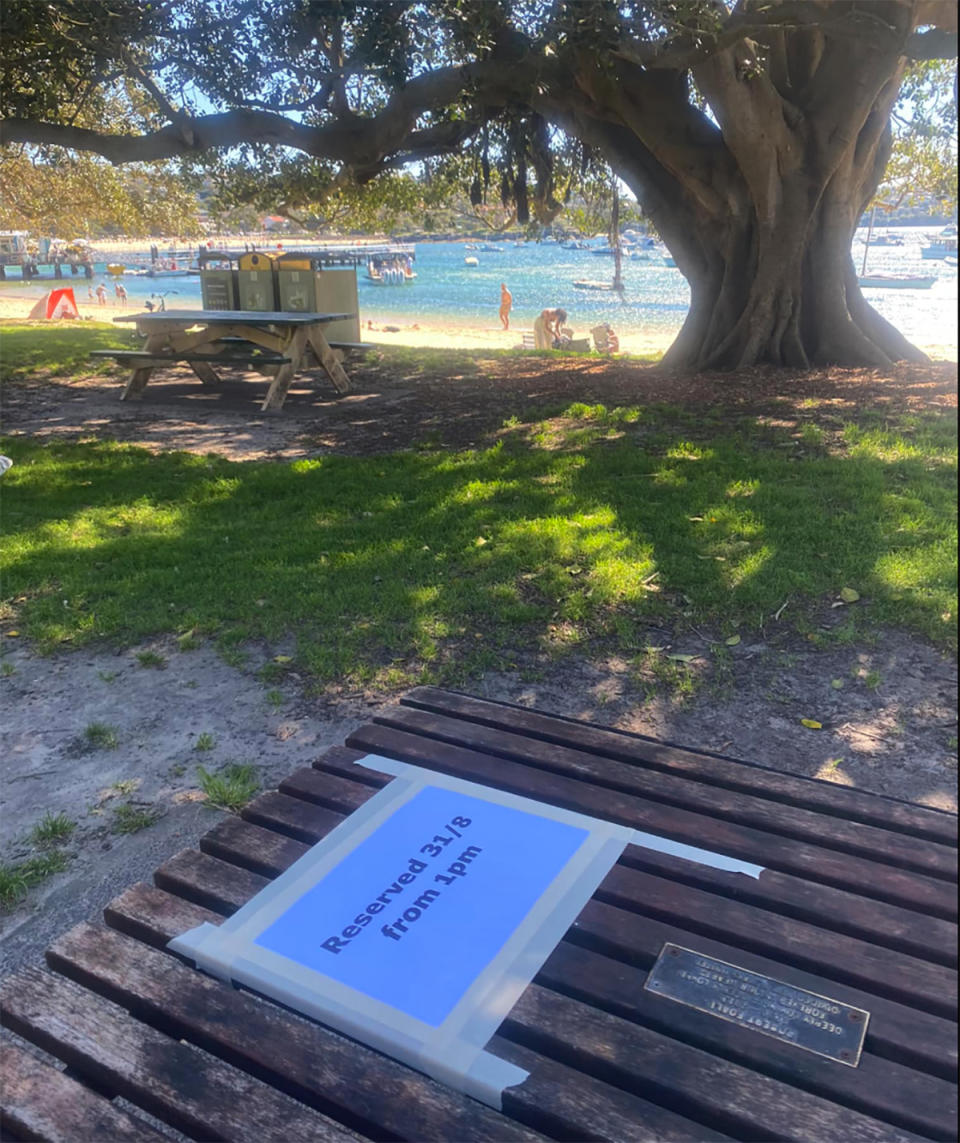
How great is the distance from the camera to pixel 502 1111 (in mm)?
1354

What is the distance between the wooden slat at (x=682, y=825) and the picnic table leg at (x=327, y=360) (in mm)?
8083

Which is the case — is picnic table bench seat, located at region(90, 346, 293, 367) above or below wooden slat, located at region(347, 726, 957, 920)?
above

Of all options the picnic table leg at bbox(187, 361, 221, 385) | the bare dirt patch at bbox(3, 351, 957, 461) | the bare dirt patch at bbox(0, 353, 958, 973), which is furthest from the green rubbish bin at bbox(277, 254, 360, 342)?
the bare dirt patch at bbox(0, 353, 958, 973)

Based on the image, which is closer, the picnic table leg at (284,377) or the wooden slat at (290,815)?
the wooden slat at (290,815)

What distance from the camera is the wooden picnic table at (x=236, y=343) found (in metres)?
9.40

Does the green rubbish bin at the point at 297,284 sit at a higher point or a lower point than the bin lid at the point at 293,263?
lower

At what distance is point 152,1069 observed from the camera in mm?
1426

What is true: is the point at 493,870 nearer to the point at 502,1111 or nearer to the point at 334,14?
the point at 502,1111

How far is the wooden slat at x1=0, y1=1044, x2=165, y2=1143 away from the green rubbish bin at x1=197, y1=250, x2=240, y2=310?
12.9m

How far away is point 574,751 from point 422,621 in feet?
5.92

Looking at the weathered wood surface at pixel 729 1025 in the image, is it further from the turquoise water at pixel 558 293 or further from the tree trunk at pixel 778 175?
the tree trunk at pixel 778 175

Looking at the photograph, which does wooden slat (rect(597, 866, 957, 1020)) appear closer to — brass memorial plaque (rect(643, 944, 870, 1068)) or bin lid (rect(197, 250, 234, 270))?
brass memorial plaque (rect(643, 944, 870, 1068))

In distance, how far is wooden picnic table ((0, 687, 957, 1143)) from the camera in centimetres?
132

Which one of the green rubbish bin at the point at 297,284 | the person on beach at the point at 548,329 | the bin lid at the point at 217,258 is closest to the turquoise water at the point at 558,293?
the person on beach at the point at 548,329
